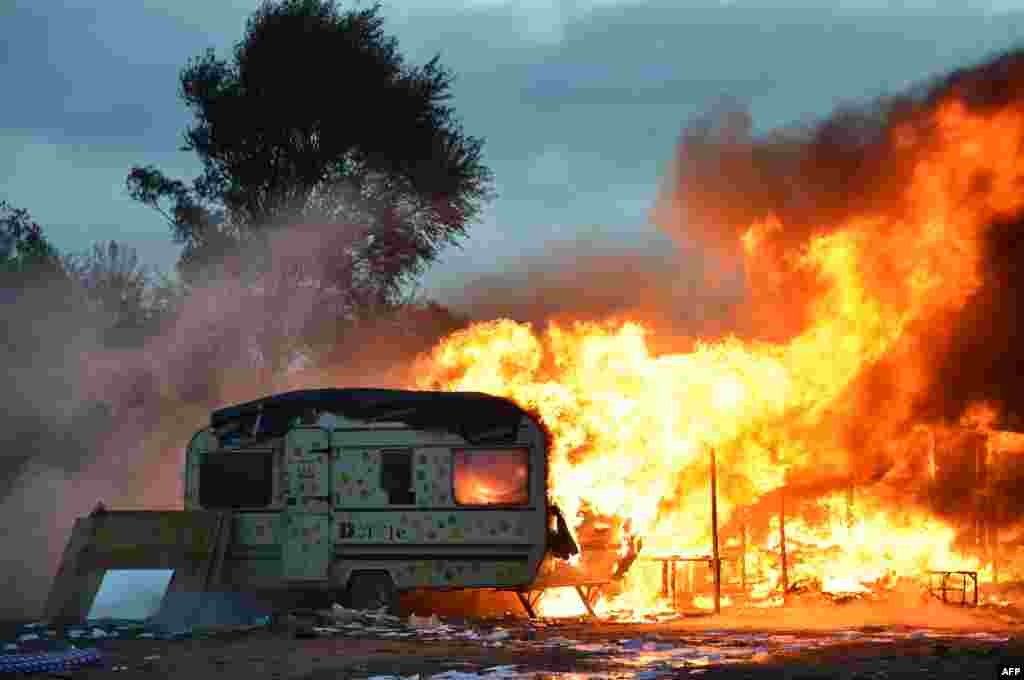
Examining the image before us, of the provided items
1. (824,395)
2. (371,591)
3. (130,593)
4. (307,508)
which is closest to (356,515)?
(307,508)

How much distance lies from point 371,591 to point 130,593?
352 cm

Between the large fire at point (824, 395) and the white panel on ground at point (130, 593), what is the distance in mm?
6209

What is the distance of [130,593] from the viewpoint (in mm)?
19984

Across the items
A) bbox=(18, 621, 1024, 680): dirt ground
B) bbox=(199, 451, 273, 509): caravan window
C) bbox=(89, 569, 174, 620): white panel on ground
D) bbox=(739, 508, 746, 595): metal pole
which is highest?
bbox=(199, 451, 273, 509): caravan window

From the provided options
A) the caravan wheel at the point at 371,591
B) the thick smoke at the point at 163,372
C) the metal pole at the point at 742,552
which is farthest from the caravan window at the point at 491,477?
the thick smoke at the point at 163,372

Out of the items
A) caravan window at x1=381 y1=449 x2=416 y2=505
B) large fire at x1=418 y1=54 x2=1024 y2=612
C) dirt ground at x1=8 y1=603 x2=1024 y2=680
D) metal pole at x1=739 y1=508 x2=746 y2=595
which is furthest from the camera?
metal pole at x1=739 y1=508 x2=746 y2=595

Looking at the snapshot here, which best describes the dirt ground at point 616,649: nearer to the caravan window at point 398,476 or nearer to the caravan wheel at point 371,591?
the caravan wheel at point 371,591

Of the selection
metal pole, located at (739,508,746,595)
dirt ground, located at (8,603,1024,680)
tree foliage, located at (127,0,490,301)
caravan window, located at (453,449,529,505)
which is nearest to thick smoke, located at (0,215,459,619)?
tree foliage, located at (127,0,490,301)

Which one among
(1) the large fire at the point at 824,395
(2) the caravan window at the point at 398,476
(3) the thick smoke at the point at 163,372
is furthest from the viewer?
(3) the thick smoke at the point at 163,372

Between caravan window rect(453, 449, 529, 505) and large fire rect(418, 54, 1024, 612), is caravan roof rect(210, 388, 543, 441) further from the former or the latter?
large fire rect(418, 54, 1024, 612)

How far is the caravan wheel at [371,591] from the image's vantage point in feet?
67.5

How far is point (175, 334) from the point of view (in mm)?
34531

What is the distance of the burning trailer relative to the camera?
20328 mm

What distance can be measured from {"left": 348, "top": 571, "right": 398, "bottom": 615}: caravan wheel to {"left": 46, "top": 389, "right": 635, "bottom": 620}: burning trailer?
0.02 meters
